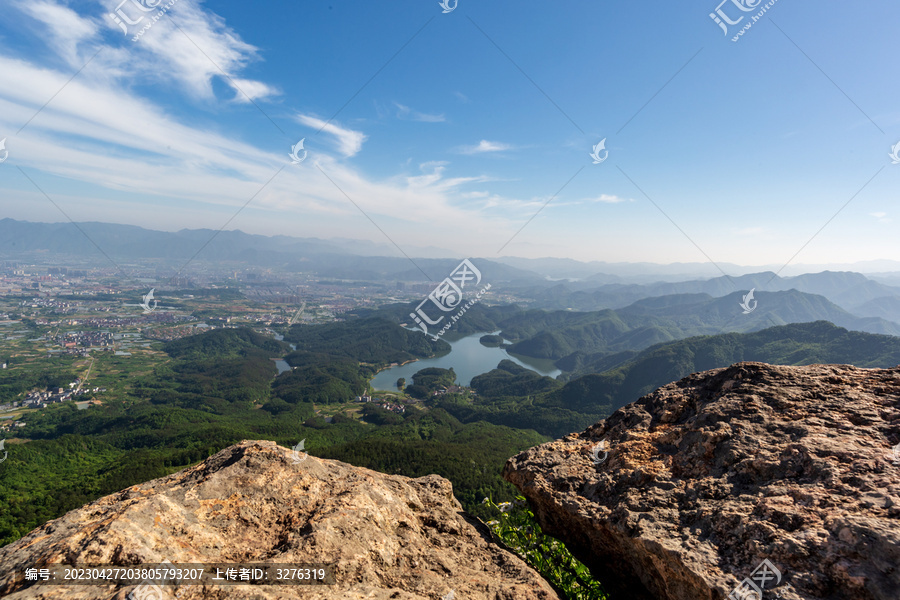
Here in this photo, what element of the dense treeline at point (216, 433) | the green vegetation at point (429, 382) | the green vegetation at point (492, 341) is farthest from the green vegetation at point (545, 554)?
the green vegetation at point (492, 341)

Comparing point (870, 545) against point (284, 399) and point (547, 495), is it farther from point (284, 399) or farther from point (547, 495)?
point (284, 399)

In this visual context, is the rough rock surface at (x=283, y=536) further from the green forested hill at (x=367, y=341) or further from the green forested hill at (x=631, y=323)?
the green forested hill at (x=631, y=323)

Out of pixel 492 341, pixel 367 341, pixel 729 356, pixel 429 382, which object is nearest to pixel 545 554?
pixel 429 382

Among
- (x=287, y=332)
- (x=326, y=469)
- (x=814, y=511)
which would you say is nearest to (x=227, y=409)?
(x=287, y=332)

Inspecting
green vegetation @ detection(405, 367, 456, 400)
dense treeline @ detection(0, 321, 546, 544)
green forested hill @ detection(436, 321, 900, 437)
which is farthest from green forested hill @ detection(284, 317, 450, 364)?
green forested hill @ detection(436, 321, 900, 437)

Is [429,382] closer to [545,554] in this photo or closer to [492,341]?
[492,341]
